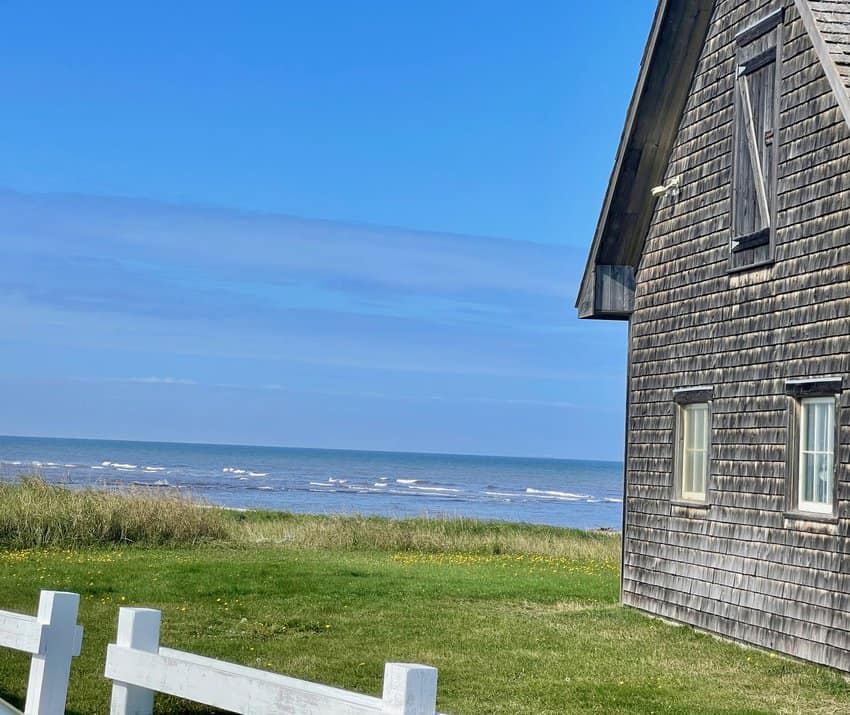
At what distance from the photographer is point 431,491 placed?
86875 mm

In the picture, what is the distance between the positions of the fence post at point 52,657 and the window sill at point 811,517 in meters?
7.17

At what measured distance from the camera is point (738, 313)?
12500 mm

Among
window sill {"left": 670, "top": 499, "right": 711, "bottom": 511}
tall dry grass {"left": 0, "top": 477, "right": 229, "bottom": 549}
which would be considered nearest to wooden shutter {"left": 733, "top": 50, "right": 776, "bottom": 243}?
window sill {"left": 670, "top": 499, "right": 711, "bottom": 511}

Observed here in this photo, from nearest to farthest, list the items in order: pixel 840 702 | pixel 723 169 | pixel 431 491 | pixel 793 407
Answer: pixel 840 702 < pixel 793 407 < pixel 723 169 < pixel 431 491

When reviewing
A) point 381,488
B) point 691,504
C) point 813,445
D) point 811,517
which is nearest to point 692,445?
point 691,504

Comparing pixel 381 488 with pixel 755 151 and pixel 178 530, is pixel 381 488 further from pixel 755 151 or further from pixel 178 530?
pixel 755 151

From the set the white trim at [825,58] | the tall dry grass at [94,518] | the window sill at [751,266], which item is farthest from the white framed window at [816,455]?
the tall dry grass at [94,518]

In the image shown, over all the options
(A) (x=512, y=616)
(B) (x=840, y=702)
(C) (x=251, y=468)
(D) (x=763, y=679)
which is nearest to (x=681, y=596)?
(A) (x=512, y=616)

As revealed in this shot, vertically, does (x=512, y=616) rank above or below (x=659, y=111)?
below

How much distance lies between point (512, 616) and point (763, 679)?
4.12 m

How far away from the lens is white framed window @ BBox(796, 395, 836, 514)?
1082 centimetres

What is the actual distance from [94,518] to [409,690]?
759 inches

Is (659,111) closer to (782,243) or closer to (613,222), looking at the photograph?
(613,222)

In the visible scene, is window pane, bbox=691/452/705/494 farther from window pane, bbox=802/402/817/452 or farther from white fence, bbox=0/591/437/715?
white fence, bbox=0/591/437/715
